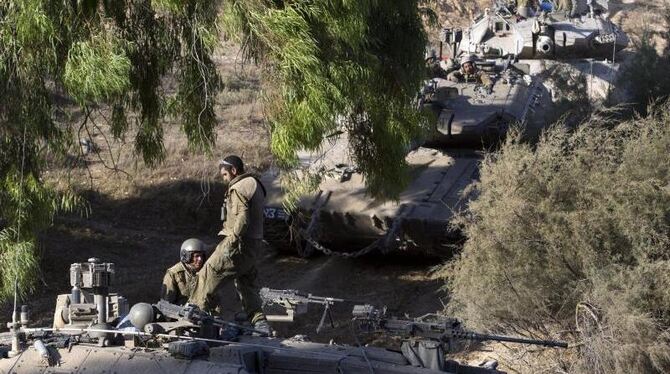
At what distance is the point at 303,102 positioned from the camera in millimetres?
9906

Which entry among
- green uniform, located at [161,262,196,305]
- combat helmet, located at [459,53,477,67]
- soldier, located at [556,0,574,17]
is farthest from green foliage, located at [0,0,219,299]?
soldier, located at [556,0,574,17]

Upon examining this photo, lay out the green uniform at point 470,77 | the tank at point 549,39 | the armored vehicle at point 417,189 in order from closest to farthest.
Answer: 1. the armored vehicle at point 417,189
2. the green uniform at point 470,77
3. the tank at point 549,39

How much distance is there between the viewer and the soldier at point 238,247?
32.4 ft

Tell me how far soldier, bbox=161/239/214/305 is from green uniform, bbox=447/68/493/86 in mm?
8640

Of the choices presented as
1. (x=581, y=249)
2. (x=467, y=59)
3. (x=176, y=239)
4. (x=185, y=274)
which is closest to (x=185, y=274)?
(x=185, y=274)

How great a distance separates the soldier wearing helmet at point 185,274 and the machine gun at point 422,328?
264cm

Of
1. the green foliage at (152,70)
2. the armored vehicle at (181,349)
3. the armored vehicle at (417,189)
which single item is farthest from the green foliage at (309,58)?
the armored vehicle at (417,189)

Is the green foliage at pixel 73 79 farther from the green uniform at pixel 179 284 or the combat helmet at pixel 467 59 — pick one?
the combat helmet at pixel 467 59

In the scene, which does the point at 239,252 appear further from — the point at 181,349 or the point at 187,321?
the point at 181,349

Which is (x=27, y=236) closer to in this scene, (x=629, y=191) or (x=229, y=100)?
(x=629, y=191)

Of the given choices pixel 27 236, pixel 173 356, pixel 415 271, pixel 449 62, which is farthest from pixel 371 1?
pixel 449 62

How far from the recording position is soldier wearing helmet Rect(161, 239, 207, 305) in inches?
390

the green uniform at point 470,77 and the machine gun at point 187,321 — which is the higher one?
the machine gun at point 187,321

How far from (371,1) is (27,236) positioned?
11.3ft
